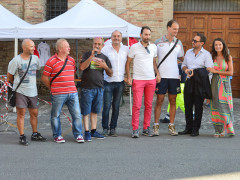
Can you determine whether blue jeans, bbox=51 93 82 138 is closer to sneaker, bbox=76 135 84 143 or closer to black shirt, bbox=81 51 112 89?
sneaker, bbox=76 135 84 143

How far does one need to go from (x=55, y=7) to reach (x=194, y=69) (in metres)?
9.11

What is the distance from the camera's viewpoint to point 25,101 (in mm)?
6039

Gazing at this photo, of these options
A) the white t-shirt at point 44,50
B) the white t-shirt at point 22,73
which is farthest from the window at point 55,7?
the white t-shirt at point 22,73

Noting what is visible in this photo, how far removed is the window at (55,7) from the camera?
1425 cm

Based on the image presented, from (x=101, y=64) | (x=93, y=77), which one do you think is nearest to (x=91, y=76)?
(x=93, y=77)

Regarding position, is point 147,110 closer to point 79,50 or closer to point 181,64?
point 181,64

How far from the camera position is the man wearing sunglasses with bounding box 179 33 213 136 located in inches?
256

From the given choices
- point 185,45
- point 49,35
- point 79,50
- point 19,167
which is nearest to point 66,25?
point 49,35

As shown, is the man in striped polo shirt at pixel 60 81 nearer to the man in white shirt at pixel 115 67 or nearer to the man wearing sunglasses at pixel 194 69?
the man in white shirt at pixel 115 67

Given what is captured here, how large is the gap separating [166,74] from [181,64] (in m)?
0.55

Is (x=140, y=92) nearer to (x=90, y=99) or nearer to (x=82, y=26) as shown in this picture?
(x=90, y=99)

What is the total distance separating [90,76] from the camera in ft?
20.3

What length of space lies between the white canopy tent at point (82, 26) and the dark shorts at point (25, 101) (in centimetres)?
360

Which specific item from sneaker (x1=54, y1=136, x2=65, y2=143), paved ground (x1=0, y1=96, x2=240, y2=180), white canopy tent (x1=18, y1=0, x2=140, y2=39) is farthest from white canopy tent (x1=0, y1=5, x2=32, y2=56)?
sneaker (x1=54, y1=136, x2=65, y2=143)
